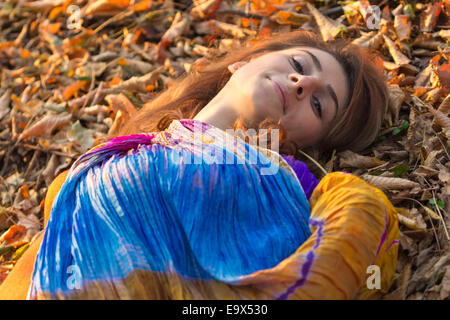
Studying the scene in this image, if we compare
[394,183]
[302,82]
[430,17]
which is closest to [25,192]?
[302,82]

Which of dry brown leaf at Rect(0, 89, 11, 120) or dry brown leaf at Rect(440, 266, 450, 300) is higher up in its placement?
dry brown leaf at Rect(440, 266, 450, 300)

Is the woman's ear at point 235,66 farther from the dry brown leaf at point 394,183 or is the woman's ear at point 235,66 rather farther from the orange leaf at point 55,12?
the orange leaf at point 55,12

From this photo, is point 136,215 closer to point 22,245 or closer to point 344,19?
point 22,245

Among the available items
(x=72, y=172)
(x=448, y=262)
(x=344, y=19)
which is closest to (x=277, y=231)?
(x=448, y=262)

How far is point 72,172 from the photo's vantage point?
190 centimetres

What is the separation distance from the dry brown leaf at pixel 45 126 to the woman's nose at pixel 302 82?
1446mm

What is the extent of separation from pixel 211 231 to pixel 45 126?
1667 mm

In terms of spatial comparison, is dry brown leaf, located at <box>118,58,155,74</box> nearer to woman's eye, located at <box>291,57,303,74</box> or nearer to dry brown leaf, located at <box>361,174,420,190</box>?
woman's eye, located at <box>291,57,303,74</box>

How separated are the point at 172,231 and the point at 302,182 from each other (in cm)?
56

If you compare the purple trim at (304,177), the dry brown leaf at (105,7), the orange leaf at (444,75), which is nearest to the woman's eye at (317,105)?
the purple trim at (304,177)

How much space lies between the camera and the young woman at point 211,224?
1.51m

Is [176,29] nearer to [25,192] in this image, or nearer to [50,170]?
[50,170]

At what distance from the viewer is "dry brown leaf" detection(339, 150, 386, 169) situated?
2.19 m

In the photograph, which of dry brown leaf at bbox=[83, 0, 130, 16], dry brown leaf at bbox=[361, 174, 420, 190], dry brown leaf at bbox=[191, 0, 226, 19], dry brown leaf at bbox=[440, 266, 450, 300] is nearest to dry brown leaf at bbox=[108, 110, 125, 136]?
dry brown leaf at bbox=[191, 0, 226, 19]
